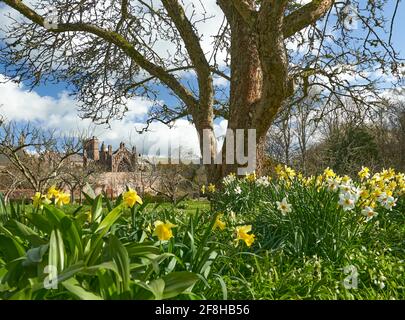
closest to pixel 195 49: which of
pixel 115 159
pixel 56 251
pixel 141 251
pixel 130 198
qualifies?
pixel 130 198

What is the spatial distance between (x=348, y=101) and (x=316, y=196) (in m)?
8.07

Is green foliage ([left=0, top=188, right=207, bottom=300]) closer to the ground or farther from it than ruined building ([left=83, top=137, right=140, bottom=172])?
closer to the ground

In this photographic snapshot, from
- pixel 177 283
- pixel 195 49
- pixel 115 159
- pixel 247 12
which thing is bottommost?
pixel 177 283

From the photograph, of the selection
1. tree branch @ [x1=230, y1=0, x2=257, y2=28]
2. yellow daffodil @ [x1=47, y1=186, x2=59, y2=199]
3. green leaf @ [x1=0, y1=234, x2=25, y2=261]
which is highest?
tree branch @ [x1=230, y1=0, x2=257, y2=28]

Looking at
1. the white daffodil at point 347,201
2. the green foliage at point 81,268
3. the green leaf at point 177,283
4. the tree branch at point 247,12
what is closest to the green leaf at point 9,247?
the green foliage at point 81,268

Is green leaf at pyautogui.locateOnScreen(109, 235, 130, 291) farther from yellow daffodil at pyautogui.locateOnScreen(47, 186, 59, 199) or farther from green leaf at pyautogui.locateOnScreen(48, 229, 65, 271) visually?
yellow daffodil at pyautogui.locateOnScreen(47, 186, 59, 199)

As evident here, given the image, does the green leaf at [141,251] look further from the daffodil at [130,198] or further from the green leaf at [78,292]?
the daffodil at [130,198]

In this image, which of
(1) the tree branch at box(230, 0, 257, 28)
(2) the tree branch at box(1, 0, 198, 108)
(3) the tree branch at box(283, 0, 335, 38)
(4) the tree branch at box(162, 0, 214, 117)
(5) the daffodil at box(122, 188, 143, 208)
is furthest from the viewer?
(2) the tree branch at box(1, 0, 198, 108)

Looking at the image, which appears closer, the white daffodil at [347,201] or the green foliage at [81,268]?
the green foliage at [81,268]

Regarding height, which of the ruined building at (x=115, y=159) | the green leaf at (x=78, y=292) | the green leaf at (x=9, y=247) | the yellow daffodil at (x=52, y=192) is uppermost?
the ruined building at (x=115, y=159)

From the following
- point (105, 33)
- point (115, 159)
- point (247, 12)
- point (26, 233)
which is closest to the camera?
point (26, 233)

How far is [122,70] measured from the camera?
1016cm

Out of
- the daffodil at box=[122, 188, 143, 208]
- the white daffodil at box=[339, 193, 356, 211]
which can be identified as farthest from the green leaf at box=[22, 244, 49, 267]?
the white daffodil at box=[339, 193, 356, 211]

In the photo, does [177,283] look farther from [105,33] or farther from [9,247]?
[105,33]
